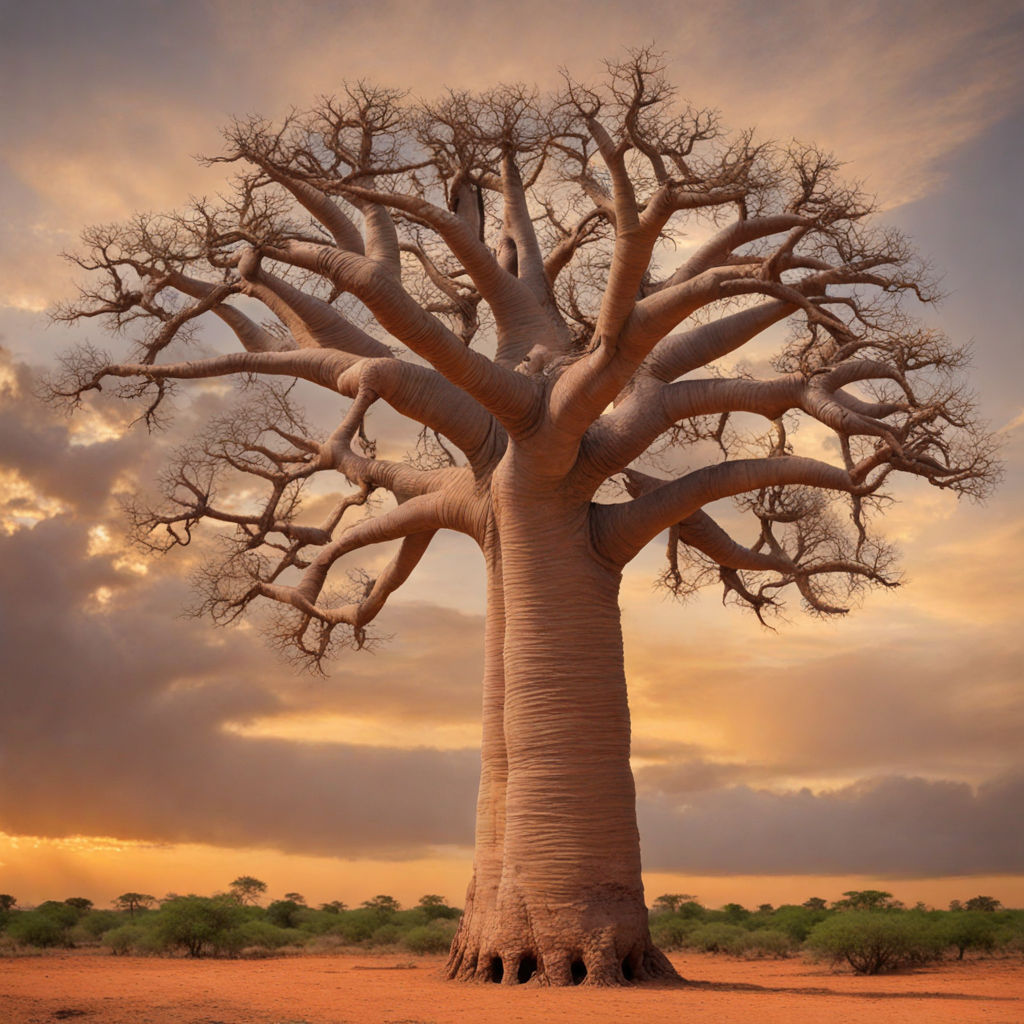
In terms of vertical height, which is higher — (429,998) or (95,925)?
(95,925)

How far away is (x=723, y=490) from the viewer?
10.7 m

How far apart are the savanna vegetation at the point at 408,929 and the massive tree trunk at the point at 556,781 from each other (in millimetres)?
5107

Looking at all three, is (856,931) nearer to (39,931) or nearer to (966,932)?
(966,932)

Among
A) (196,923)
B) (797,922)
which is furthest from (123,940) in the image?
(797,922)

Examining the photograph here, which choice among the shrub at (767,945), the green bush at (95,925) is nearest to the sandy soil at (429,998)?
the shrub at (767,945)

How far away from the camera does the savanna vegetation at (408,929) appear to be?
13422 mm

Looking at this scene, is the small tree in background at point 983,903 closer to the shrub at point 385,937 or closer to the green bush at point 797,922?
the green bush at point 797,922

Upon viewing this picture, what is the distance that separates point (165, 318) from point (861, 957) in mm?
11525

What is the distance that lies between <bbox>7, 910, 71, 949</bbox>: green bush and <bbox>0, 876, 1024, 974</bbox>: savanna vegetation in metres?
0.02

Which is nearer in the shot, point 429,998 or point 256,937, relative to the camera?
point 429,998

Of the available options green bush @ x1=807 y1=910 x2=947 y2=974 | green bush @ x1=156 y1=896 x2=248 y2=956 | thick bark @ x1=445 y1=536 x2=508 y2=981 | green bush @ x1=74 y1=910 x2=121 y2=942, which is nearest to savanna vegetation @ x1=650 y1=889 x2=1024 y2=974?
green bush @ x1=807 y1=910 x2=947 y2=974

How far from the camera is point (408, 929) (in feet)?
59.0

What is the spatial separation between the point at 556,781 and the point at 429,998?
2122mm

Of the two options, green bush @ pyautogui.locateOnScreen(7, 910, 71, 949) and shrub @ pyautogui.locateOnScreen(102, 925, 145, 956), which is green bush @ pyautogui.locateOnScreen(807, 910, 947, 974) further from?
green bush @ pyautogui.locateOnScreen(7, 910, 71, 949)
